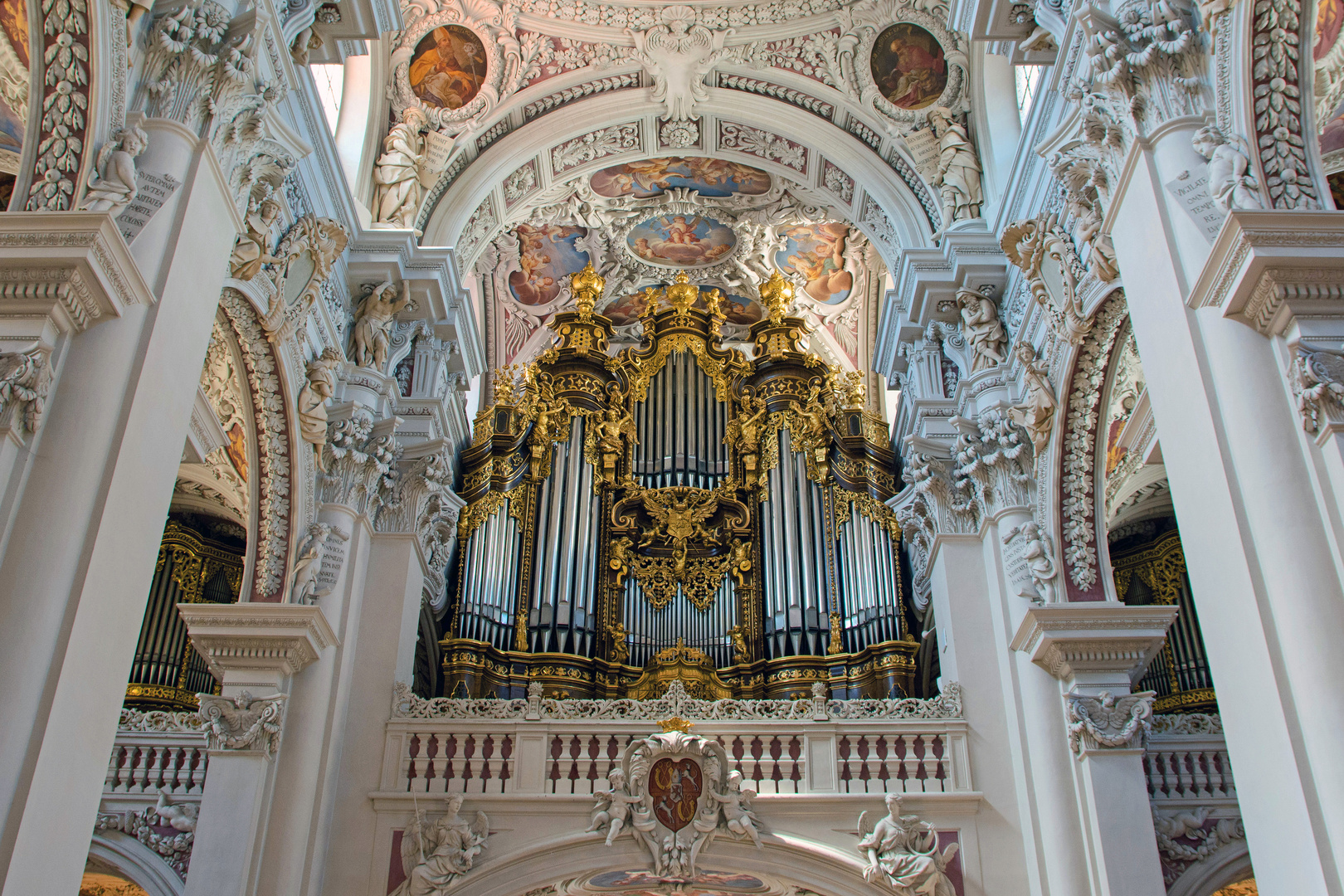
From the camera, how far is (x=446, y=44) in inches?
518

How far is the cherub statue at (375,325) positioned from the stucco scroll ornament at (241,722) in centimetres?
349

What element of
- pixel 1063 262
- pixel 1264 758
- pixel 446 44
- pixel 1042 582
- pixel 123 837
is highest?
pixel 446 44

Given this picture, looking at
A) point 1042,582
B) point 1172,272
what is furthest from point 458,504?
point 1172,272

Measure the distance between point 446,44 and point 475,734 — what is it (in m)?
7.45

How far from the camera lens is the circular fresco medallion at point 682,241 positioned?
16.3 meters

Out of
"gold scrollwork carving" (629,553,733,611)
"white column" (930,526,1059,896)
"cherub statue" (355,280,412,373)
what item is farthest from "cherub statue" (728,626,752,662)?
"cherub statue" (355,280,412,373)

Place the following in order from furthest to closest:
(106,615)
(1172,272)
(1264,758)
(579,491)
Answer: (579,491)
(1172,272)
(106,615)
(1264,758)

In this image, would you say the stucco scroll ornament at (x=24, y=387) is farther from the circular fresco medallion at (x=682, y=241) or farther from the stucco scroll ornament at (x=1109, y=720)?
the circular fresco medallion at (x=682, y=241)

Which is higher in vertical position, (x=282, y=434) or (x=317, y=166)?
(x=317, y=166)

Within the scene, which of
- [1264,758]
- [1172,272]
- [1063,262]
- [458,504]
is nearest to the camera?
[1264,758]

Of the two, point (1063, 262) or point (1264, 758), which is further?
point (1063, 262)

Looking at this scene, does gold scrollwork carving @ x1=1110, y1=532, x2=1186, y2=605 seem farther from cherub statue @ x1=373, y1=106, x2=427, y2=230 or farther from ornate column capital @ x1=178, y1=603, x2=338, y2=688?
ornate column capital @ x1=178, y1=603, x2=338, y2=688

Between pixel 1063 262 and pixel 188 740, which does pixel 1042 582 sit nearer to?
pixel 1063 262

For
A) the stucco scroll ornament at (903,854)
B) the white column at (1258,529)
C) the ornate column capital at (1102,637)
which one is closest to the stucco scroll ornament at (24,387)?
the white column at (1258,529)
